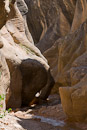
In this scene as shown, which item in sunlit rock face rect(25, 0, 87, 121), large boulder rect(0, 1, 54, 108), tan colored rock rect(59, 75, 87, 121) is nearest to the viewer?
tan colored rock rect(59, 75, 87, 121)

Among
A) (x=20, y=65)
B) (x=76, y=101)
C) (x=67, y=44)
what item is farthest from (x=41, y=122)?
(x=67, y=44)

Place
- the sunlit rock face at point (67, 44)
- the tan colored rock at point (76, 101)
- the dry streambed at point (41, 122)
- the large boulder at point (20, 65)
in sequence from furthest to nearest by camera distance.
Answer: the large boulder at point (20, 65) → the sunlit rock face at point (67, 44) → the tan colored rock at point (76, 101) → the dry streambed at point (41, 122)

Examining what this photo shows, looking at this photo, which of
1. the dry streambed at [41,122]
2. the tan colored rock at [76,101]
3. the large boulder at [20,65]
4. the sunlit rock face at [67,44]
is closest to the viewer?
the dry streambed at [41,122]

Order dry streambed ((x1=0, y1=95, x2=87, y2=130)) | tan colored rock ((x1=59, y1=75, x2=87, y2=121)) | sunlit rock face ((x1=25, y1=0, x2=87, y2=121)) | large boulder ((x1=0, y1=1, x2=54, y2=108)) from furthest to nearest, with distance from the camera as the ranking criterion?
large boulder ((x1=0, y1=1, x2=54, y2=108)) → sunlit rock face ((x1=25, y1=0, x2=87, y2=121)) → tan colored rock ((x1=59, y1=75, x2=87, y2=121)) → dry streambed ((x1=0, y1=95, x2=87, y2=130))

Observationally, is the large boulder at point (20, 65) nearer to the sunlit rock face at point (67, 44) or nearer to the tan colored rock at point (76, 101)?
the sunlit rock face at point (67, 44)

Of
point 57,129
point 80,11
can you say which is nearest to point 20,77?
point 57,129

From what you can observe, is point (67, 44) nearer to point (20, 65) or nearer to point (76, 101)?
point (20, 65)

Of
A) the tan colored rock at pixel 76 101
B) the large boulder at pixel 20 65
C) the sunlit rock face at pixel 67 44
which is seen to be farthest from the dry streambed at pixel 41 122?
the large boulder at pixel 20 65

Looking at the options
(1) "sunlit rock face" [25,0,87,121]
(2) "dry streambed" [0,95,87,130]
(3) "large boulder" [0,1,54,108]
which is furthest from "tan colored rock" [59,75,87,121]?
(3) "large boulder" [0,1,54,108]

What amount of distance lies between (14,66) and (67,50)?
668 centimetres

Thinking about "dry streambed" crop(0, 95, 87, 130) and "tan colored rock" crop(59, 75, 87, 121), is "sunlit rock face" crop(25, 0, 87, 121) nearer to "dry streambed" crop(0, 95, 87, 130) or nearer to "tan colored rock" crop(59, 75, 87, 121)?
"tan colored rock" crop(59, 75, 87, 121)

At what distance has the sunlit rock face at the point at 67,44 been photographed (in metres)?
6.48

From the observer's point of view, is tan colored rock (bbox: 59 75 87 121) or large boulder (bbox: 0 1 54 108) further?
large boulder (bbox: 0 1 54 108)

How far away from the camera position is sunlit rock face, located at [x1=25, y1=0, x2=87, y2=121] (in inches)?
255
